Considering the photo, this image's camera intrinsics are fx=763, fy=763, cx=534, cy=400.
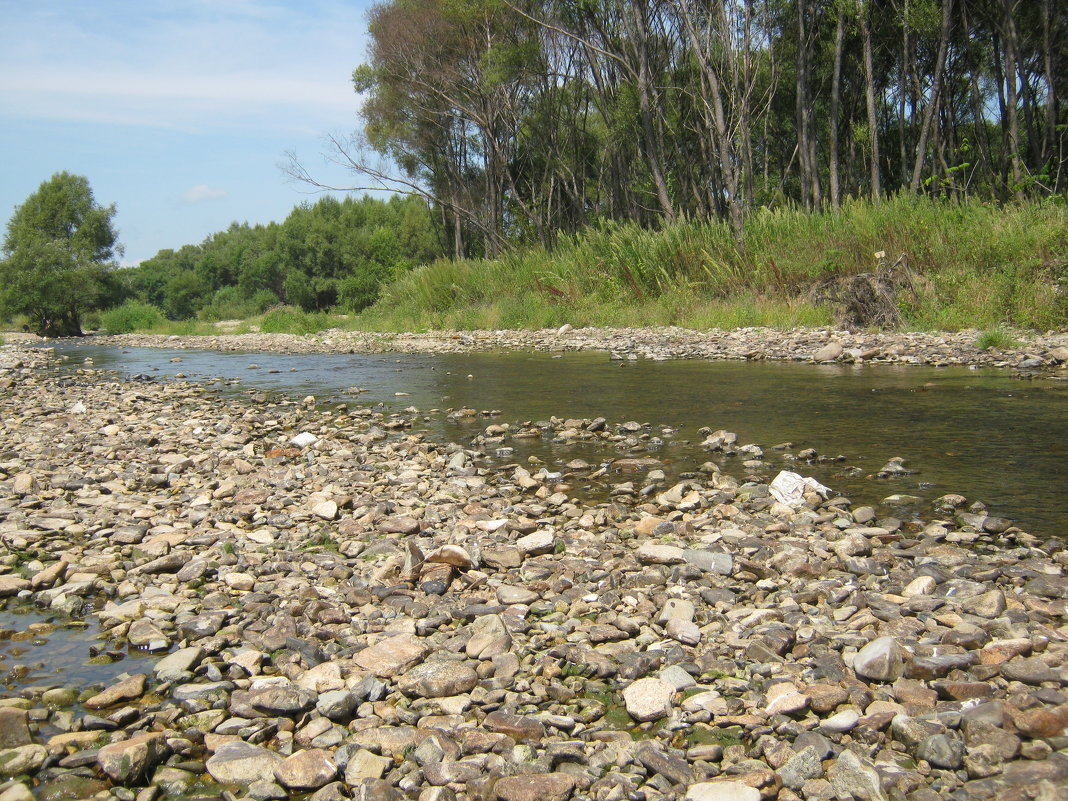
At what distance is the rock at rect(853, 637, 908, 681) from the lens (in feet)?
8.25

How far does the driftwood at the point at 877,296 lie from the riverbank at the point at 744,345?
40 centimetres

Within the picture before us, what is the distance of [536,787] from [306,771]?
67cm

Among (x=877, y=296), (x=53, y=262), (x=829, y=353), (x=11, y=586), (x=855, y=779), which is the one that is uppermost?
(x=53, y=262)

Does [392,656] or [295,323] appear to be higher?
[295,323]

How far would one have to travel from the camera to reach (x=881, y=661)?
8.29 feet

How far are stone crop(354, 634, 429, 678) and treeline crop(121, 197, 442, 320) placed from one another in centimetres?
2952

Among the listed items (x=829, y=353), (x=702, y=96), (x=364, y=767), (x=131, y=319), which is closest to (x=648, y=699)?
(x=364, y=767)

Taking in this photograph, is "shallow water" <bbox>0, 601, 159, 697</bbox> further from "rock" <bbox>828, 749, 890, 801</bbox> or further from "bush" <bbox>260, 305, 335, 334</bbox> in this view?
"bush" <bbox>260, 305, 335, 334</bbox>

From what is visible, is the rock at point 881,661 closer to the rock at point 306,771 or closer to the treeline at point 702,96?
the rock at point 306,771

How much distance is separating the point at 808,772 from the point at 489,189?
3188cm

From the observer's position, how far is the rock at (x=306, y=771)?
85.4 inches

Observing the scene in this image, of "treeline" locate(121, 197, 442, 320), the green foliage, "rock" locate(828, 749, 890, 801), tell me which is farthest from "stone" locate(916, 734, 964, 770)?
"treeline" locate(121, 197, 442, 320)

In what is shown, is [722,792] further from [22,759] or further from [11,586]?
[11,586]

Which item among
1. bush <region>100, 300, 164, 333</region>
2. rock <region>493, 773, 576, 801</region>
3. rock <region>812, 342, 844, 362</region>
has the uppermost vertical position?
bush <region>100, 300, 164, 333</region>
